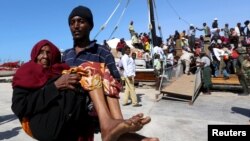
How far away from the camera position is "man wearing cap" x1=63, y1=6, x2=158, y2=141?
2186 millimetres

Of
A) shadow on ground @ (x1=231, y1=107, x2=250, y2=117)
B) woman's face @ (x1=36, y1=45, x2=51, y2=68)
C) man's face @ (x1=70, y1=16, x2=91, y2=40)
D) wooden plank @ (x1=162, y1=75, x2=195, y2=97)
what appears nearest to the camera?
woman's face @ (x1=36, y1=45, x2=51, y2=68)

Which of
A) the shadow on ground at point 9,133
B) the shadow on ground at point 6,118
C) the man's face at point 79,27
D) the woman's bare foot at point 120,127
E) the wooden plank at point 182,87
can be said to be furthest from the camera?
the wooden plank at point 182,87

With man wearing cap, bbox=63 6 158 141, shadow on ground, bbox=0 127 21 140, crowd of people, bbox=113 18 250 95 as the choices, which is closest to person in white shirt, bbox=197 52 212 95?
crowd of people, bbox=113 18 250 95

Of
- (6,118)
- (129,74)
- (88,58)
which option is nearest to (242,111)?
(129,74)

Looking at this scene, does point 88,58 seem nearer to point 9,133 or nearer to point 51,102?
point 51,102

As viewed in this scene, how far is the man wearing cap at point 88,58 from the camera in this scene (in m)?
2.19

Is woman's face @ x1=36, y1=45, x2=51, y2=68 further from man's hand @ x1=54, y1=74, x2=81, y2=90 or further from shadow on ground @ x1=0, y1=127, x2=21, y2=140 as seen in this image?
shadow on ground @ x1=0, y1=127, x2=21, y2=140

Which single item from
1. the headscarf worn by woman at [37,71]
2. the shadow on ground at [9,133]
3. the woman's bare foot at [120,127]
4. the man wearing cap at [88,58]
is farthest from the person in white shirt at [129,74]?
the woman's bare foot at [120,127]

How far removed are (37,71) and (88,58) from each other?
0.54 metres

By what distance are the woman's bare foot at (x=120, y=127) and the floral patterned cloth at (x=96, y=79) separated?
10.9 inches

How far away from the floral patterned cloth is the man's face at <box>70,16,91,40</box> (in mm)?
387

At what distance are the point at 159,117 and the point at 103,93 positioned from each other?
661 centimetres

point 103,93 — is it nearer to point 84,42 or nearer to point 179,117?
point 84,42

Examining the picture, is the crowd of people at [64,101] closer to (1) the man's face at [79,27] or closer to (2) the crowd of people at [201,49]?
(1) the man's face at [79,27]
